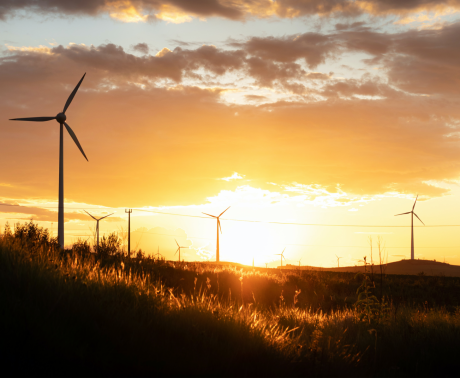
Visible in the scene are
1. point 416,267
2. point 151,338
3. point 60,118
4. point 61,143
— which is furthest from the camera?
point 416,267

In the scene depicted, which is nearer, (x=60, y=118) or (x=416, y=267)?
(x=60, y=118)

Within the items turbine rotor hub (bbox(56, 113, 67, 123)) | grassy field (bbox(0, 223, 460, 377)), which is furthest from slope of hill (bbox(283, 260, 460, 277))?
grassy field (bbox(0, 223, 460, 377))

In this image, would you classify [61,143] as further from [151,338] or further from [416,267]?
[416,267]

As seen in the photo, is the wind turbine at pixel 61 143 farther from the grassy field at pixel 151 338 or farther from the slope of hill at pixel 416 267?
the slope of hill at pixel 416 267

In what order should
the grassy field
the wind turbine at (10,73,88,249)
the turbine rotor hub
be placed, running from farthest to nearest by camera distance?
the turbine rotor hub
the wind turbine at (10,73,88,249)
the grassy field

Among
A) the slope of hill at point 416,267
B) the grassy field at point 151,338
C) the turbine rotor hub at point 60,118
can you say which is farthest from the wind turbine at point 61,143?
the slope of hill at point 416,267

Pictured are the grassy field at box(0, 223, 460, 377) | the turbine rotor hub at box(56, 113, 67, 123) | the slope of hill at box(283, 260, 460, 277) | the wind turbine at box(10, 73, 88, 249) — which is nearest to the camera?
the grassy field at box(0, 223, 460, 377)

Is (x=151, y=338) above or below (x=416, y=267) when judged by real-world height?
above

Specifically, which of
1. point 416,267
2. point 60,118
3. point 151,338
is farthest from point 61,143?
point 416,267

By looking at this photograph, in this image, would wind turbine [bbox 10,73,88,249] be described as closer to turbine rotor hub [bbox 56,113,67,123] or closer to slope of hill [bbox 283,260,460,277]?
turbine rotor hub [bbox 56,113,67,123]

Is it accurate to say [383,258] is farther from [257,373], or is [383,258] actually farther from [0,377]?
[0,377]

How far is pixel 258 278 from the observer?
38.7 m

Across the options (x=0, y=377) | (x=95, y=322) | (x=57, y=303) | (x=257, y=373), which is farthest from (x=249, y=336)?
(x=0, y=377)

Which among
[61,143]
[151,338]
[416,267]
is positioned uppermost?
[61,143]
